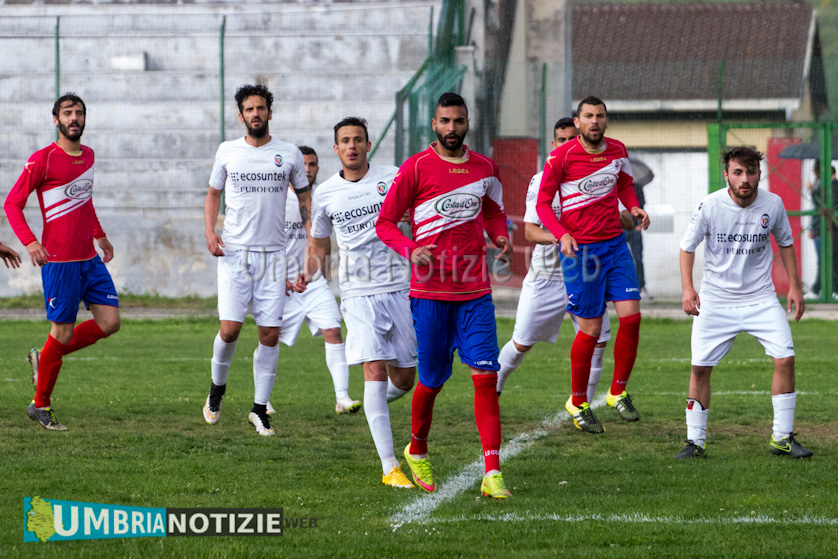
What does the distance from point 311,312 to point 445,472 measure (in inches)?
135

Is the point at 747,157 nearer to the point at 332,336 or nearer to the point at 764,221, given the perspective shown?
the point at 764,221

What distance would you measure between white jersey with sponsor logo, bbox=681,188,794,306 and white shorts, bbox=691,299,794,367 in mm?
62

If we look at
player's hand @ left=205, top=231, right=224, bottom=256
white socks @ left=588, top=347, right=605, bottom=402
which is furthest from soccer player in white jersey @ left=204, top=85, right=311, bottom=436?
white socks @ left=588, top=347, right=605, bottom=402

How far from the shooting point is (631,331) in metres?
7.84

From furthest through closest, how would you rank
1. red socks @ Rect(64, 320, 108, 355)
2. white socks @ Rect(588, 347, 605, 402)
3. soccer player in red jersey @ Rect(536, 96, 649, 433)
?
white socks @ Rect(588, 347, 605, 402) → red socks @ Rect(64, 320, 108, 355) → soccer player in red jersey @ Rect(536, 96, 649, 433)

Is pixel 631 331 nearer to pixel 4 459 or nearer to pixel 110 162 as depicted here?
pixel 4 459

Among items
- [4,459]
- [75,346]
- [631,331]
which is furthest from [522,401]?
[4,459]

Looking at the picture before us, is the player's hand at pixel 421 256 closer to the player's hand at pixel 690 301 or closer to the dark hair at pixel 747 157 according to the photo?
the player's hand at pixel 690 301

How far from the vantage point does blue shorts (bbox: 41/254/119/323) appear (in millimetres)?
7910

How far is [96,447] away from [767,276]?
427cm

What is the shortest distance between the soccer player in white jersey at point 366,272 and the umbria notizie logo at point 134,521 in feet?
4.34

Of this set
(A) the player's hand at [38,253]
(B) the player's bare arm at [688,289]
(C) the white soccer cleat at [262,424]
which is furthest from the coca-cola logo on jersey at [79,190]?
(B) the player's bare arm at [688,289]

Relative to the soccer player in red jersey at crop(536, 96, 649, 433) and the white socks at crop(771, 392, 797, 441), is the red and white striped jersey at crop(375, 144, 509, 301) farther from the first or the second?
the white socks at crop(771, 392, 797, 441)

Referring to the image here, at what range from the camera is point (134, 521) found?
4.94 metres
